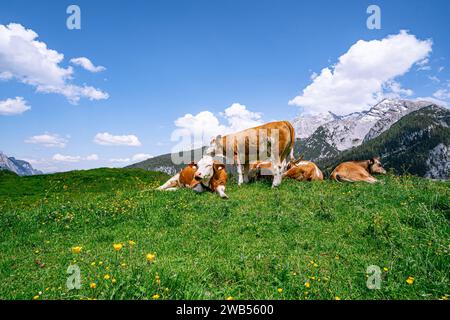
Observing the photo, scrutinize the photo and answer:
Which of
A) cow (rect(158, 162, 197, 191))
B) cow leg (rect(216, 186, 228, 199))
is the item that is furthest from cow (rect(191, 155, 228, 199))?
cow (rect(158, 162, 197, 191))

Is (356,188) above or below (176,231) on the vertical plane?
above

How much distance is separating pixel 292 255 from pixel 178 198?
743 centimetres

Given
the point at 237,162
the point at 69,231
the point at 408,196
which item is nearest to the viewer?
the point at 69,231

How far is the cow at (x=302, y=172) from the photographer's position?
18.0 metres

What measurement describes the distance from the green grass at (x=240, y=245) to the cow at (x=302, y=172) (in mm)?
3641

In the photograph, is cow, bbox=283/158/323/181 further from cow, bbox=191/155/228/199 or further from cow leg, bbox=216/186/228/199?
cow leg, bbox=216/186/228/199

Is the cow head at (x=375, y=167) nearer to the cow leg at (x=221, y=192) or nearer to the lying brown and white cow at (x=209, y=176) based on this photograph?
the lying brown and white cow at (x=209, y=176)

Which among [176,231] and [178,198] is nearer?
[176,231]

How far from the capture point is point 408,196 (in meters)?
11.0

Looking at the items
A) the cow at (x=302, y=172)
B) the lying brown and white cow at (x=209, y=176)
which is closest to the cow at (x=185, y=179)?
the lying brown and white cow at (x=209, y=176)

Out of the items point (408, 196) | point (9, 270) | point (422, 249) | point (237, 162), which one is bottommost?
point (9, 270)

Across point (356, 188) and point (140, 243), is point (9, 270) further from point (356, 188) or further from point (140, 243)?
point (356, 188)

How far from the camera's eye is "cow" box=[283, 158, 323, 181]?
18.0 m
